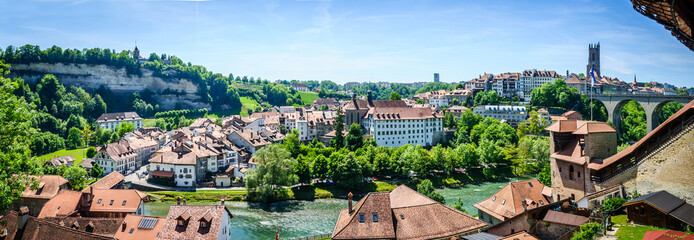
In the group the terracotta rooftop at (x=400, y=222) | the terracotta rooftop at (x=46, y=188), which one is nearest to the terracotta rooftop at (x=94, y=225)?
the terracotta rooftop at (x=46, y=188)

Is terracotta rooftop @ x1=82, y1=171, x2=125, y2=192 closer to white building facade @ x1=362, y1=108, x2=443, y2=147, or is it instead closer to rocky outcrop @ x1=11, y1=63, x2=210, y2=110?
white building facade @ x1=362, y1=108, x2=443, y2=147

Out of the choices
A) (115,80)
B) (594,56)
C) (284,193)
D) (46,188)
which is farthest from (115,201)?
(594,56)

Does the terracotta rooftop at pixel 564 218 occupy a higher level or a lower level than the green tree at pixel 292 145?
higher

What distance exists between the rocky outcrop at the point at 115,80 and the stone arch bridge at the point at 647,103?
11386 centimetres

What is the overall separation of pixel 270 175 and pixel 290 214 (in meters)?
6.86

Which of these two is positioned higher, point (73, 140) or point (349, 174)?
point (73, 140)

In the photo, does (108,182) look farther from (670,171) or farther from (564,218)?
(670,171)

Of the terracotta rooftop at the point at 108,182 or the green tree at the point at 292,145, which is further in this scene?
the green tree at the point at 292,145

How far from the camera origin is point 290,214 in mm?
44031

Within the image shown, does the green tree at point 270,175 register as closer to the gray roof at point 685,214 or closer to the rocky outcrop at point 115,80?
the gray roof at point 685,214

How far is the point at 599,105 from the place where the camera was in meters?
89.1

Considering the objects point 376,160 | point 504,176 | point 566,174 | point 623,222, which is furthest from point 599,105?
point 623,222

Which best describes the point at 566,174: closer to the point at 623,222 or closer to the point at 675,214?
the point at 623,222

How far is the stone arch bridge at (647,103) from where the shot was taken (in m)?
63.4
